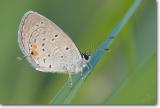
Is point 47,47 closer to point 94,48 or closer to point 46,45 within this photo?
point 46,45

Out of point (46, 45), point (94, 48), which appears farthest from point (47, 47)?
point (94, 48)

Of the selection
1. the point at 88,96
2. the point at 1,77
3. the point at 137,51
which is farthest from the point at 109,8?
the point at 1,77
